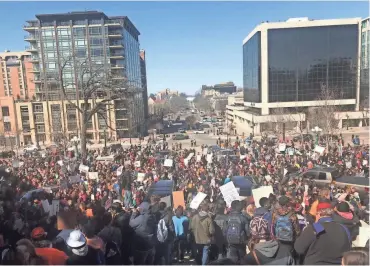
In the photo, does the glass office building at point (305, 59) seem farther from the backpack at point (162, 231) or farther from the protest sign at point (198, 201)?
the backpack at point (162, 231)

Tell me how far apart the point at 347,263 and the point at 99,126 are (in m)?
53.0

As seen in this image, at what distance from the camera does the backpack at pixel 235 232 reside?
5086mm

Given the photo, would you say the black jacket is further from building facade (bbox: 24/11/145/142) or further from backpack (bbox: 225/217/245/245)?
building facade (bbox: 24/11/145/142)

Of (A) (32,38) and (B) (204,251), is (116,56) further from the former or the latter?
(B) (204,251)

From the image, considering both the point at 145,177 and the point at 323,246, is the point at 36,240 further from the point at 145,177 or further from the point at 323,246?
the point at 145,177

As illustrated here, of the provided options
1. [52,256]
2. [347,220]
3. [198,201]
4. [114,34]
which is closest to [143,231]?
[52,256]

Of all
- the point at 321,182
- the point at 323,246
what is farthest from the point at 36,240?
the point at 321,182

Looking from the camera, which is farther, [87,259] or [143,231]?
[143,231]

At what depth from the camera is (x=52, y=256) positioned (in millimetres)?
3777

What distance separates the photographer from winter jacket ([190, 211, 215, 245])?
5867 millimetres

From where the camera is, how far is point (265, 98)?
54438mm

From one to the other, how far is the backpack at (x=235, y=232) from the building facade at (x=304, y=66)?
4712 cm

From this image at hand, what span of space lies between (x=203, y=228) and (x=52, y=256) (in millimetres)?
2903

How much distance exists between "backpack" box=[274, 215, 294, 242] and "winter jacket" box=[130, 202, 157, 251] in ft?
7.38
